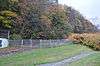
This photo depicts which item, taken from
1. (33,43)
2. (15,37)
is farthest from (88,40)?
(15,37)

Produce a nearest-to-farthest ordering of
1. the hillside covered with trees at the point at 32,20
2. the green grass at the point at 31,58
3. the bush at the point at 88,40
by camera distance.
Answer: the green grass at the point at 31,58
the hillside covered with trees at the point at 32,20
the bush at the point at 88,40

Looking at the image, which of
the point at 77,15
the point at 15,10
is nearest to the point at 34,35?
the point at 15,10

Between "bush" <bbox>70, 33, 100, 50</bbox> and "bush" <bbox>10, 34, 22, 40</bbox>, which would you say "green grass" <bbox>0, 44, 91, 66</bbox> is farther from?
"bush" <bbox>70, 33, 100, 50</bbox>

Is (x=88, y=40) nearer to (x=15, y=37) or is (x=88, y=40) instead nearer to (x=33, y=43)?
(x=33, y=43)

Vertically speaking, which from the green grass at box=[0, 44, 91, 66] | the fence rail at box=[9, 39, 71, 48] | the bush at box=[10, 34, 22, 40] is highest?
the bush at box=[10, 34, 22, 40]

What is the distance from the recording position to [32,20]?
46625 mm

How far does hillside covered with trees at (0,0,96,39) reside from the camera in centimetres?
4406


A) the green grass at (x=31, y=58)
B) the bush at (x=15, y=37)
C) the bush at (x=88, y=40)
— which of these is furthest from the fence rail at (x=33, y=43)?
the green grass at (x=31, y=58)

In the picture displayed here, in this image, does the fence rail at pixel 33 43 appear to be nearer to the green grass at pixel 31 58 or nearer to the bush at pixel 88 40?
the bush at pixel 88 40

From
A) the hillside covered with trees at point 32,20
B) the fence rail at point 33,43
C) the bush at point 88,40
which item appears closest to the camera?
the fence rail at point 33,43

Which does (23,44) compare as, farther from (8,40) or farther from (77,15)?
(77,15)

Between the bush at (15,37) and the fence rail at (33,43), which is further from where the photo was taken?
the bush at (15,37)

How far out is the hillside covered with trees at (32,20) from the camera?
44.1 m

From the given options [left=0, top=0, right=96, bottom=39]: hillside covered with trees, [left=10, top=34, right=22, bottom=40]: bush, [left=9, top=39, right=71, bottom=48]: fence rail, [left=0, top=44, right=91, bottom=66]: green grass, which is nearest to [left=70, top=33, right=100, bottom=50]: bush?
[left=0, top=0, right=96, bottom=39]: hillside covered with trees
